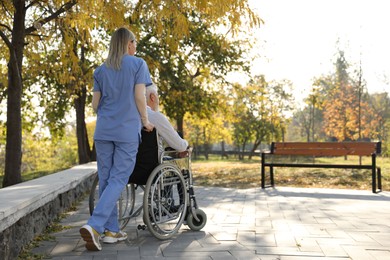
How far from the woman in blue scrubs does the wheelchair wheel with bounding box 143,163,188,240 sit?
0.25m

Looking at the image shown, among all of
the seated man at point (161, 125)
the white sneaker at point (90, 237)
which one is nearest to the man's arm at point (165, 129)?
the seated man at point (161, 125)

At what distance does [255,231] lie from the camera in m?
4.93

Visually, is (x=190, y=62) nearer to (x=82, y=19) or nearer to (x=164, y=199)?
(x=82, y=19)

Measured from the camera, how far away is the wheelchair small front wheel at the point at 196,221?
4826 mm

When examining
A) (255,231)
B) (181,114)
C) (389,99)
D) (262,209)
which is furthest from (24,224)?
(389,99)

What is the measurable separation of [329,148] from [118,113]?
20.6 ft

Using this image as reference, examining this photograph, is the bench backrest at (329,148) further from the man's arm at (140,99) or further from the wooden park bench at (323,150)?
the man's arm at (140,99)

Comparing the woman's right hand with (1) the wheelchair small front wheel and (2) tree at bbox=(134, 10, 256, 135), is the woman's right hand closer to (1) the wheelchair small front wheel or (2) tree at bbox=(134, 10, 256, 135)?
(1) the wheelchair small front wheel

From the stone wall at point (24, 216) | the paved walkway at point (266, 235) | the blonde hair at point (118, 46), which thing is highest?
the blonde hair at point (118, 46)

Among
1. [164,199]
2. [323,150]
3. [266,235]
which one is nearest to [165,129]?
[164,199]

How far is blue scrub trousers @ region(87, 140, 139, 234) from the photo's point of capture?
402 centimetres

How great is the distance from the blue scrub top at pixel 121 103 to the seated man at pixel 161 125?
327 millimetres

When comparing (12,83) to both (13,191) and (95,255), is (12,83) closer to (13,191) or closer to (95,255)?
(13,191)

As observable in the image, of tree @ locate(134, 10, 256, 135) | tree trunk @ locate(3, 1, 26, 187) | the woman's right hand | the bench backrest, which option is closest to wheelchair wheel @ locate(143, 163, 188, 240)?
the woman's right hand
